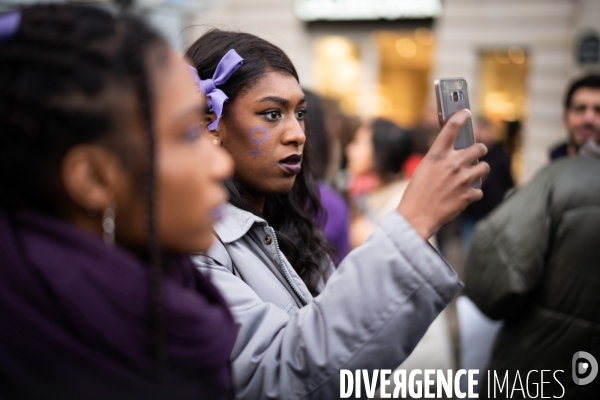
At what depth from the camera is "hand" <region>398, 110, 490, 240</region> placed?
3.66 feet

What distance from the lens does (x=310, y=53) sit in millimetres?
11977

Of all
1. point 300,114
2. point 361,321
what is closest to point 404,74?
point 300,114

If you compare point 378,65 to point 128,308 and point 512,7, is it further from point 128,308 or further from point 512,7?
point 128,308

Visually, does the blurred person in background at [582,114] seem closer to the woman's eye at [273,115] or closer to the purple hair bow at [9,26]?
the woman's eye at [273,115]

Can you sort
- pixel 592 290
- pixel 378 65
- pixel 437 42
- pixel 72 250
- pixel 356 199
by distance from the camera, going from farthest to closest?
pixel 378 65 → pixel 437 42 → pixel 356 199 → pixel 592 290 → pixel 72 250

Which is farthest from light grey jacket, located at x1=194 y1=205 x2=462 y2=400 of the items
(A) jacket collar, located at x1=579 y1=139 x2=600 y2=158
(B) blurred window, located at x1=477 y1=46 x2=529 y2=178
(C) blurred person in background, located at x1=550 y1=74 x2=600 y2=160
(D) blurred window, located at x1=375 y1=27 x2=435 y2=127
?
(D) blurred window, located at x1=375 y1=27 x2=435 y2=127

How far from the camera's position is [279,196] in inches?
77.5

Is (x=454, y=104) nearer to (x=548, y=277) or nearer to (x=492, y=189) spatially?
(x=548, y=277)

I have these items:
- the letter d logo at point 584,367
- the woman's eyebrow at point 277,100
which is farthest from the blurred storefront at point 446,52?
the woman's eyebrow at point 277,100

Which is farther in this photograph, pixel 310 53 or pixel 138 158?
pixel 310 53

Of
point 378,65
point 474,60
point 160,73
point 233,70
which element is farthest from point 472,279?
point 378,65

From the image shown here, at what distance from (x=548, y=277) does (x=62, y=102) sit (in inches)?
82.5

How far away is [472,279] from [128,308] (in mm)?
2061

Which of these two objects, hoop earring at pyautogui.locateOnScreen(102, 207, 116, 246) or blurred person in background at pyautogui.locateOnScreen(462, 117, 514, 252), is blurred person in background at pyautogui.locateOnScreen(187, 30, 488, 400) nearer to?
hoop earring at pyautogui.locateOnScreen(102, 207, 116, 246)
